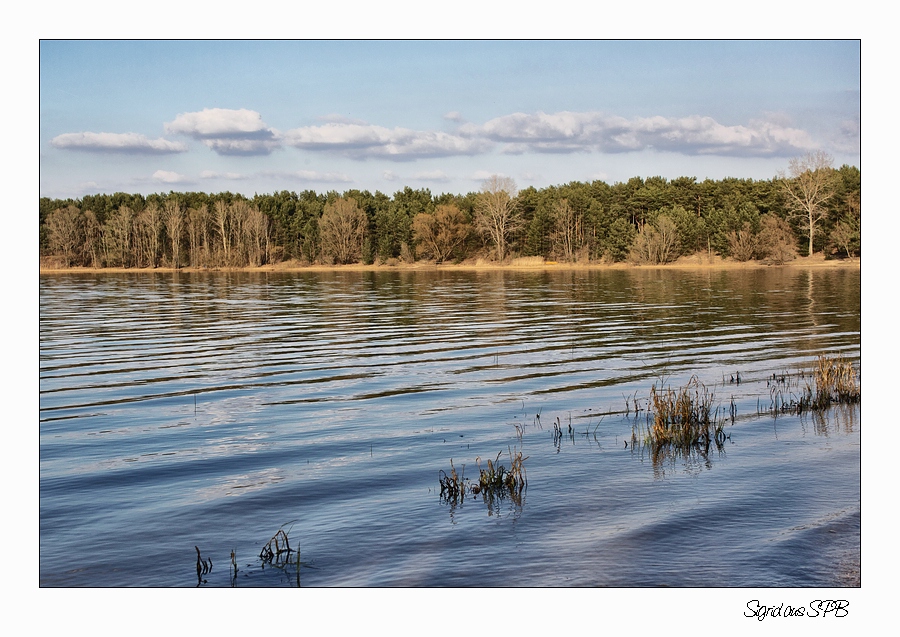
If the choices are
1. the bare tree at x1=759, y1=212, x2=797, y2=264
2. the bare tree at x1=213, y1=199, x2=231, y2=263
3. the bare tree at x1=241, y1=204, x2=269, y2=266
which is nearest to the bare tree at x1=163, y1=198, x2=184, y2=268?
the bare tree at x1=213, y1=199, x2=231, y2=263

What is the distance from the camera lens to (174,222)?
11294cm

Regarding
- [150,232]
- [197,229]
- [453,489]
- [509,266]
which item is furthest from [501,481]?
[197,229]

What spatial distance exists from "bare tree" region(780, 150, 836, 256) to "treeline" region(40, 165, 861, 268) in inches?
12.3

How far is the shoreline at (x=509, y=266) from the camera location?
3984 inches

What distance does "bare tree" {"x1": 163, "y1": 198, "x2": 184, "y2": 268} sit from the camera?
112938 mm

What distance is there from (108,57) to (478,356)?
51.3 feet

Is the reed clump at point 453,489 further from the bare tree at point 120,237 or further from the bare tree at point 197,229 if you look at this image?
the bare tree at point 197,229

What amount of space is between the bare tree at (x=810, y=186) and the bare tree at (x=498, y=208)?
3759 cm

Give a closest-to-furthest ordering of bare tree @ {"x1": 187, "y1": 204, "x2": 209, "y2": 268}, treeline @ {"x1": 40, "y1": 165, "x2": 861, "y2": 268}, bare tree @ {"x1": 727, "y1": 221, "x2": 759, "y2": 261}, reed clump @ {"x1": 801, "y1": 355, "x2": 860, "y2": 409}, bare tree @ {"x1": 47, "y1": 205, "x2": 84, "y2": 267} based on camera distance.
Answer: reed clump @ {"x1": 801, "y1": 355, "x2": 860, "y2": 409}
bare tree @ {"x1": 47, "y1": 205, "x2": 84, "y2": 267}
treeline @ {"x1": 40, "y1": 165, "x2": 861, "y2": 268}
bare tree @ {"x1": 727, "y1": 221, "x2": 759, "y2": 261}
bare tree @ {"x1": 187, "y1": 204, "x2": 209, "y2": 268}

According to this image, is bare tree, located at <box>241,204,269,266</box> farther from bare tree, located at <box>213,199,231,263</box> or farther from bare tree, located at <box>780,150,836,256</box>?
bare tree, located at <box>780,150,836,256</box>

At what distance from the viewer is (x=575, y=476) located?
13445 mm

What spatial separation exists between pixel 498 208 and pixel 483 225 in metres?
4.05
